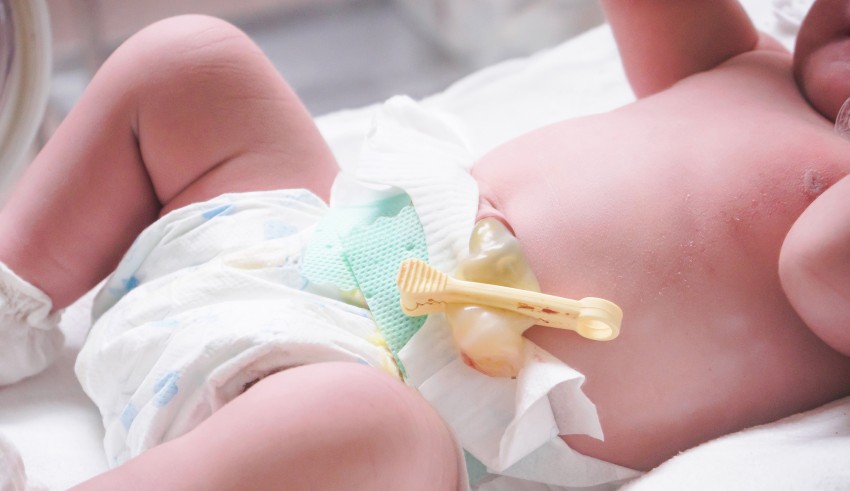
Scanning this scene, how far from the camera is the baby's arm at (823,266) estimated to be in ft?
2.08

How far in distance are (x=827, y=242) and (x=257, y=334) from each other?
45 cm

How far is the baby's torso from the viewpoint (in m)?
0.70

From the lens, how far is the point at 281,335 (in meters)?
0.65

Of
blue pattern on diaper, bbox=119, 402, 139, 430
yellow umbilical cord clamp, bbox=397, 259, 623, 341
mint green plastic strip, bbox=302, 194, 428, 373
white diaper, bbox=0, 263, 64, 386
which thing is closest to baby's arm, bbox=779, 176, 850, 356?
yellow umbilical cord clamp, bbox=397, 259, 623, 341

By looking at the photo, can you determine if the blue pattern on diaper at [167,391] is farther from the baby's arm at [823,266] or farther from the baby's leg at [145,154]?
the baby's arm at [823,266]

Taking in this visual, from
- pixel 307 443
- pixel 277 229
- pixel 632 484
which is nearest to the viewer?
pixel 307 443

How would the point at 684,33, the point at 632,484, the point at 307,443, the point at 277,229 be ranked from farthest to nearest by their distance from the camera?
1. the point at 684,33
2. the point at 277,229
3. the point at 632,484
4. the point at 307,443

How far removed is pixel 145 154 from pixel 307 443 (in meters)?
0.39

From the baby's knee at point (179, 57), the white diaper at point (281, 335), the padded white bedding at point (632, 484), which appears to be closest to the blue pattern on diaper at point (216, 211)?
the white diaper at point (281, 335)

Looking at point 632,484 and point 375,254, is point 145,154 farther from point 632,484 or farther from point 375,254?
point 632,484

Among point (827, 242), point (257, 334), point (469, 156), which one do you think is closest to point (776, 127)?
point (827, 242)

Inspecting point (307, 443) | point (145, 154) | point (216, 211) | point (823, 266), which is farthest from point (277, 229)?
point (823, 266)

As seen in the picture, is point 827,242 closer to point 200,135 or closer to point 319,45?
point 200,135

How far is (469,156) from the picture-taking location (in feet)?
2.91
